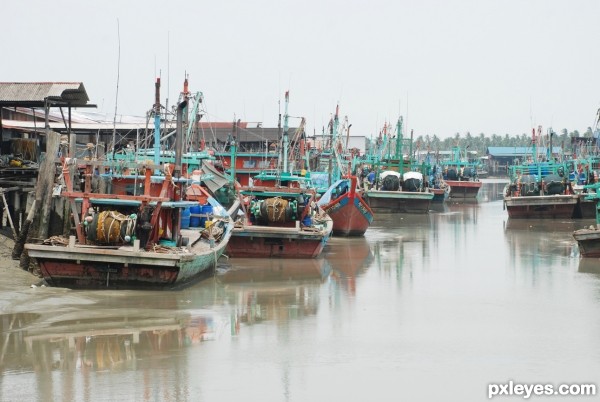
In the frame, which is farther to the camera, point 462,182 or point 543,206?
point 462,182

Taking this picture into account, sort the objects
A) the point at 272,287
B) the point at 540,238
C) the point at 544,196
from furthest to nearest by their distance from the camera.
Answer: the point at 544,196
the point at 540,238
the point at 272,287

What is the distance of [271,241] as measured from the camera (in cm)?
2167

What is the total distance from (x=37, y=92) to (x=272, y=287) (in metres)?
7.53

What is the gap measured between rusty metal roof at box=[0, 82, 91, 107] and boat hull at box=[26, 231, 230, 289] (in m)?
6.61

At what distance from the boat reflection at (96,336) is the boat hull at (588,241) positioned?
10.4 metres

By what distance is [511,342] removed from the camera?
13469 mm

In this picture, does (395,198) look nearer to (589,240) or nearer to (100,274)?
(589,240)

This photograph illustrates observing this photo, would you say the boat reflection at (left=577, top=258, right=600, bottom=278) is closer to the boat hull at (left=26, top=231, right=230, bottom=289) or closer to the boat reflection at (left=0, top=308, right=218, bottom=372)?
the boat hull at (left=26, top=231, right=230, bottom=289)

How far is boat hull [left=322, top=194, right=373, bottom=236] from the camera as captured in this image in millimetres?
28438

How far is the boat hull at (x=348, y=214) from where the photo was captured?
28.4 metres

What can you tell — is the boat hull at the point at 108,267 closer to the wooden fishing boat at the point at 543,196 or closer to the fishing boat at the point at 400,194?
the wooden fishing boat at the point at 543,196

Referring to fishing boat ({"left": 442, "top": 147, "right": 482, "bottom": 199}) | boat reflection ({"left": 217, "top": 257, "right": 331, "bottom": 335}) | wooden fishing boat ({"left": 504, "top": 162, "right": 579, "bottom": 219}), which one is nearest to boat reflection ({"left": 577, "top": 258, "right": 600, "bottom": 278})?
boat reflection ({"left": 217, "top": 257, "right": 331, "bottom": 335})

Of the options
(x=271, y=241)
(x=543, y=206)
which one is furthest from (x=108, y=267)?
(x=543, y=206)

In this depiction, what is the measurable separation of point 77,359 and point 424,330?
522cm
